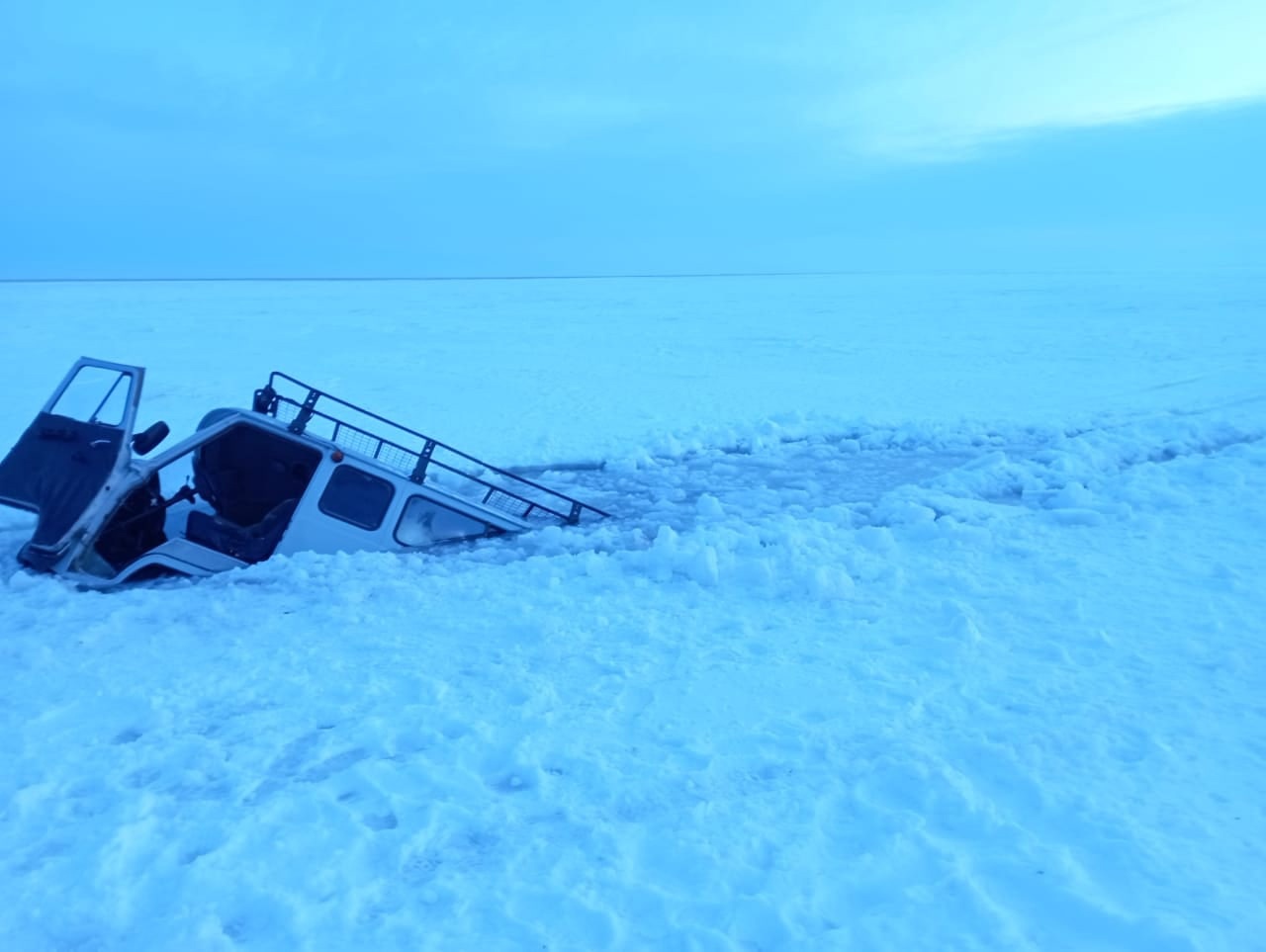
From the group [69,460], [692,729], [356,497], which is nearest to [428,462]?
[356,497]

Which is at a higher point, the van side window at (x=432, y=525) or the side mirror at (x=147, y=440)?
the side mirror at (x=147, y=440)

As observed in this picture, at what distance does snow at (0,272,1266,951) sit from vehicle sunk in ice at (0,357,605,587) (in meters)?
0.27

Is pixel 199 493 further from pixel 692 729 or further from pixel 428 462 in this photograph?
pixel 692 729

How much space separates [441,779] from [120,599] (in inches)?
132

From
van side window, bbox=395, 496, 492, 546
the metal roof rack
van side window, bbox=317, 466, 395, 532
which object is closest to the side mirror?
the metal roof rack

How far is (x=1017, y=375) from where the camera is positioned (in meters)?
20.5

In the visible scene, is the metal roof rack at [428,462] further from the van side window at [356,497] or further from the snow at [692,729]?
the snow at [692,729]

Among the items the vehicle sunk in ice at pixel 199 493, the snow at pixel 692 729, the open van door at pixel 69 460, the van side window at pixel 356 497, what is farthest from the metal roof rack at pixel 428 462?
the open van door at pixel 69 460

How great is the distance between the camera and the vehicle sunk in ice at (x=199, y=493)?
22.8 feet

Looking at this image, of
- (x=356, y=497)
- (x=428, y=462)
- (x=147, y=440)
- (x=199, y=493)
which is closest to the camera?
(x=147, y=440)

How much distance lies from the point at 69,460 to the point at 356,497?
201 cm

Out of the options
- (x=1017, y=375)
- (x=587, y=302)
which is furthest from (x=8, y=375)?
(x=587, y=302)

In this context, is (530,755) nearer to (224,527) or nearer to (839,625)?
(839,625)

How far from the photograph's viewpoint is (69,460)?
277 inches
